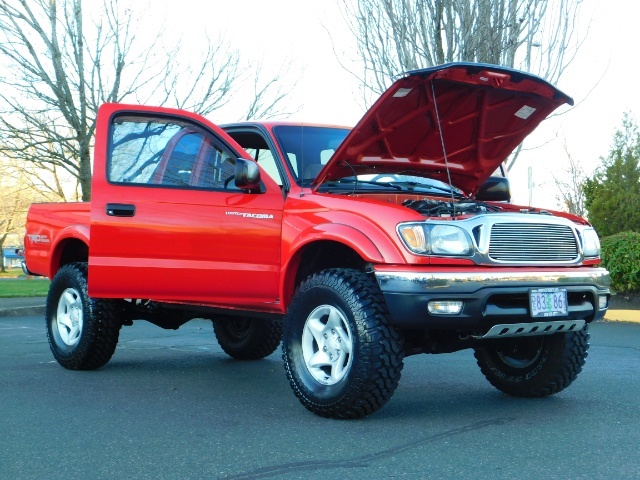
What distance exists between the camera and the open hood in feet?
17.6

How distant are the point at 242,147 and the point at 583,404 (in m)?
2.95

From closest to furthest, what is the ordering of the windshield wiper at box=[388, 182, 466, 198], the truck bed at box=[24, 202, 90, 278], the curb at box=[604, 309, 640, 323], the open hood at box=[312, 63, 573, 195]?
the open hood at box=[312, 63, 573, 195] → the windshield wiper at box=[388, 182, 466, 198] → the truck bed at box=[24, 202, 90, 278] → the curb at box=[604, 309, 640, 323]

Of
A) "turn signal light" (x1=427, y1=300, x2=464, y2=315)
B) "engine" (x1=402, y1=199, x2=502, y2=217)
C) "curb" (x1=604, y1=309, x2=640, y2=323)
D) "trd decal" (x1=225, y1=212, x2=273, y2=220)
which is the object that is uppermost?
"engine" (x1=402, y1=199, x2=502, y2=217)

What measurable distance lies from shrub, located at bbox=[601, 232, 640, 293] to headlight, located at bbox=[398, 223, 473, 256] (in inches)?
408

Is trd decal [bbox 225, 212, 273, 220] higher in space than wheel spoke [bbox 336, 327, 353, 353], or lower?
higher

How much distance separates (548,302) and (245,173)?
2.04 meters

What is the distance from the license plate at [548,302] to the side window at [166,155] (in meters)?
2.23

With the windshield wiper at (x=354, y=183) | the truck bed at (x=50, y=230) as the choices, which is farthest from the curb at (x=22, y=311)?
the windshield wiper at (x=354, y=183)

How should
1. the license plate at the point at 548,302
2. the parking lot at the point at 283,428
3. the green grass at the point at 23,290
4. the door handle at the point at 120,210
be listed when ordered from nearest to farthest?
the parking lot at the point at 283,428 → the license plate at the point at 548,302 → the door handle at the point at 120,210 → the green grass at the point at 23,290

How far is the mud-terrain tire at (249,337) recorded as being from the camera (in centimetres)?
786

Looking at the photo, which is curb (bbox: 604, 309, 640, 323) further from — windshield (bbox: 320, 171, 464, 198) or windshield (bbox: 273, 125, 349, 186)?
windshield (bbox: 273, 125, 349, 186)

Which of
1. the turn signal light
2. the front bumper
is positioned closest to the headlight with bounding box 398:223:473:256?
the front bumper

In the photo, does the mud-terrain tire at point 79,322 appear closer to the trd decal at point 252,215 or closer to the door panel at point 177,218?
the door panel at point 177,218

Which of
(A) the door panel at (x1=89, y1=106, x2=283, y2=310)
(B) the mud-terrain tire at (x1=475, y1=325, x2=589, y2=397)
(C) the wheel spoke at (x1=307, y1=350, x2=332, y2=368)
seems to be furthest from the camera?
(A) the door panel at (x1=89, y1=106, x2=283, y2=310)
